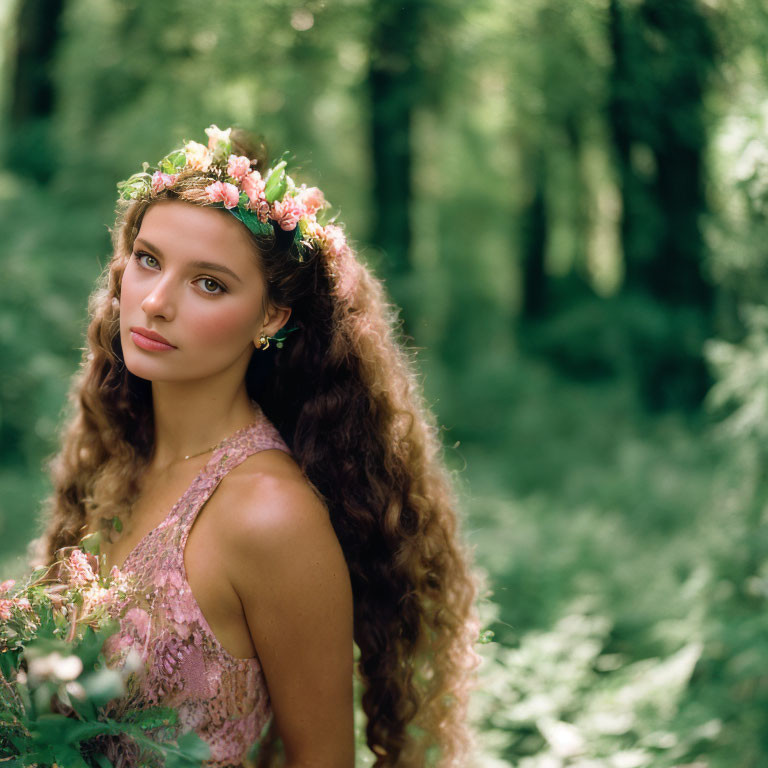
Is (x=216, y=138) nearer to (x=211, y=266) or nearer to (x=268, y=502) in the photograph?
(x=211, y=266)

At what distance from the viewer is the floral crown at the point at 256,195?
6.33 feet

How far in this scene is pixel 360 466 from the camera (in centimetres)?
216

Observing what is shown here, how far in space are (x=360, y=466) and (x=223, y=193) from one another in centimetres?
72

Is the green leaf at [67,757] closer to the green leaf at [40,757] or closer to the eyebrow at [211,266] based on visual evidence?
the green leaf at [40,757]

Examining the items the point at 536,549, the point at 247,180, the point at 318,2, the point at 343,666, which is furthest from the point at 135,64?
the point at 343,666

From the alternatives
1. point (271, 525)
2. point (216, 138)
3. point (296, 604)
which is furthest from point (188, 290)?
point (296, 604)

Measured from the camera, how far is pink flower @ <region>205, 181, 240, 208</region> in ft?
6.20

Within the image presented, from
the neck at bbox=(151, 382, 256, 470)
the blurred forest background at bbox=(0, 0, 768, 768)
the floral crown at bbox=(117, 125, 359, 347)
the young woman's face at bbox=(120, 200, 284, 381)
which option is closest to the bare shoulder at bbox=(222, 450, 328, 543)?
the neck at bbox=(151, 382, 256, 470)

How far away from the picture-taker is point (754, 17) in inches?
149

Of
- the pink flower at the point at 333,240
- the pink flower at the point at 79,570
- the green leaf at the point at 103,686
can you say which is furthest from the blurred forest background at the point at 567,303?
the green leaf at the point at 103,686

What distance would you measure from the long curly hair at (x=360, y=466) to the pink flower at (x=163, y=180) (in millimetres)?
18

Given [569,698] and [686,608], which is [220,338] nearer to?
[569,698]

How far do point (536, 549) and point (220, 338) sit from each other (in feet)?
14.1

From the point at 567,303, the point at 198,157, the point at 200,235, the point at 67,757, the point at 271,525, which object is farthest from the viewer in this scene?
the point at 567,303
